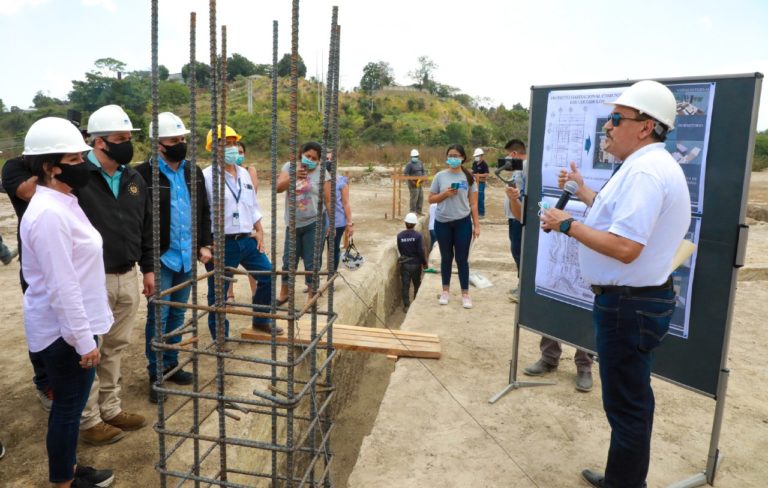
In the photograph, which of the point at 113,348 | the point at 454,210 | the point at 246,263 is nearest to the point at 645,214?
the point at 113,348

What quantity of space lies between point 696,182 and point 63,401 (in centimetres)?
345

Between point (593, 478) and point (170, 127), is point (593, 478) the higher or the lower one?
the lower one

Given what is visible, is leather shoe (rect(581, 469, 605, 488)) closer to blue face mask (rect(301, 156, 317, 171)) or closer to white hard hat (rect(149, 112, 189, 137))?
white hard hat (rect(149, 112, 189, 137))

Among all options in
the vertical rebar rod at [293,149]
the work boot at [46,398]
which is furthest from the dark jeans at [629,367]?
the work boot at [46,398]

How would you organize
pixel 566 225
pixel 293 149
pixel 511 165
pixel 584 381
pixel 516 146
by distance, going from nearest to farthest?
1. pixel 293 149
2. pixel 566 225
3. pixel 584 381
4. pixel 511 165
5. pixel 516 146

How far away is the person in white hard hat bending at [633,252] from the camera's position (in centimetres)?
229

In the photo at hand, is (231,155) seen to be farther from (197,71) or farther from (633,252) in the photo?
(633,252)

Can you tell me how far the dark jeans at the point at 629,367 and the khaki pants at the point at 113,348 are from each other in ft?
8.95

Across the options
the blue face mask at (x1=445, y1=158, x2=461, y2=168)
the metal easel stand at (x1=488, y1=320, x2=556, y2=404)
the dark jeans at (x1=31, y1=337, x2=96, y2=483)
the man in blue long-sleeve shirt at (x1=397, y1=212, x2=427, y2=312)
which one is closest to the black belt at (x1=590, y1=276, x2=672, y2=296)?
the metal easel stand at (x1=488, y1=320, x2=556, y2=404)

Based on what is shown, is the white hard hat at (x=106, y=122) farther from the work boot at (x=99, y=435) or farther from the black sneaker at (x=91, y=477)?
the black sneaker at (x=91, y=477)

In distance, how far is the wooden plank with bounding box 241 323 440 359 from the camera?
15.3 feet

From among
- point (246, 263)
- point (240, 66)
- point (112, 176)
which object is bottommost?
point (246, 263)

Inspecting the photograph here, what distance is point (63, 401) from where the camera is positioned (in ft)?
8.09

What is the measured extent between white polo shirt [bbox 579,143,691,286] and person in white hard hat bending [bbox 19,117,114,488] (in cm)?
241
